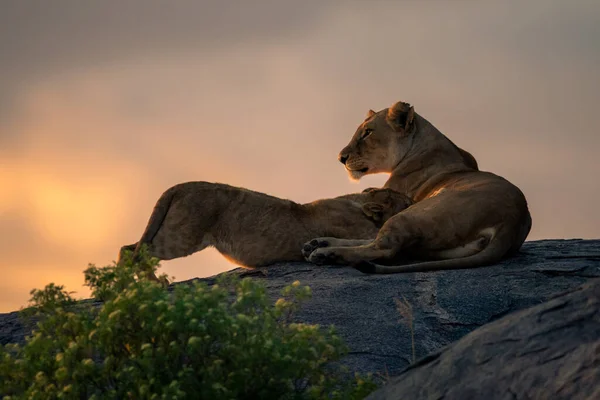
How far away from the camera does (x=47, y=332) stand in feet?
18.0

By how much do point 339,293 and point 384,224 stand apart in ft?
4.51

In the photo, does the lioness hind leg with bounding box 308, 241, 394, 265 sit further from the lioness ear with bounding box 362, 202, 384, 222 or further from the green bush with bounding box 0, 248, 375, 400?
the green bush with bounding box 0, 248, 375, 400

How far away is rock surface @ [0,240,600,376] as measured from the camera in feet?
22.4

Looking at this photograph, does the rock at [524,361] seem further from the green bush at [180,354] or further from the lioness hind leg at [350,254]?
the lioness hind leg at [350,254]

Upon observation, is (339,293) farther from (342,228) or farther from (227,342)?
(227,342)

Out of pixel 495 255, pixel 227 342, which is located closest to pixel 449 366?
pixel 227 342

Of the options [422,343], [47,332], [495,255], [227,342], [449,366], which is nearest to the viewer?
[449,366]

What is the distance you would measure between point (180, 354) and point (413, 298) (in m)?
2.95

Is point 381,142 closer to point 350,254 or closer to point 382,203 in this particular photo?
point 382,203

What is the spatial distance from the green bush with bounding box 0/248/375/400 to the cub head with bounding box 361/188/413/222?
156 inches

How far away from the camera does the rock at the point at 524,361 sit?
4.04 meters

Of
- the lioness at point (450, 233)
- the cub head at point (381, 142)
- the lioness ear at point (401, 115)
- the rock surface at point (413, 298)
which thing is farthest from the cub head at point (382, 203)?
the lioness ear at point (401, 115)

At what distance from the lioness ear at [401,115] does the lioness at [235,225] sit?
1743mm

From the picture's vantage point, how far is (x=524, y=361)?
4191 mm
